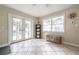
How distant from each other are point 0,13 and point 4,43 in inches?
46.0

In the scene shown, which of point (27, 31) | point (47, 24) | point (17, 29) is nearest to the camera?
point (17, 29)

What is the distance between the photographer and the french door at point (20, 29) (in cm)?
325

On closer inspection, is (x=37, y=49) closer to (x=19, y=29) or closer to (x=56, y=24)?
(x=19, y=29)

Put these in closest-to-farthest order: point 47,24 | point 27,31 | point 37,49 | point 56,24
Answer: point 37,49
point 27,31
point 56,24
point 47,24

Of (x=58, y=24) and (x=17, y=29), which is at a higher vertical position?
(x=58, y=24)

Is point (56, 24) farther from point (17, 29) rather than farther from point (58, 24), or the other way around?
point (17, 29)

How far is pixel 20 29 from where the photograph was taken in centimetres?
340

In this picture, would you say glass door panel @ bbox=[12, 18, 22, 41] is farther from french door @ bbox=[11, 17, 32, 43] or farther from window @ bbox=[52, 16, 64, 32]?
window @ bbox=[52, 16, 64, 32]

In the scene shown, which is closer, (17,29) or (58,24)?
(17,29)

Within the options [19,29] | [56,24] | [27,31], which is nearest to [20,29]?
[19,29]

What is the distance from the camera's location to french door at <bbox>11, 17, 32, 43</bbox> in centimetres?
325

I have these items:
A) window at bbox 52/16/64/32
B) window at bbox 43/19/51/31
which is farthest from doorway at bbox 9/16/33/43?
window at bbox 52/16/64/32

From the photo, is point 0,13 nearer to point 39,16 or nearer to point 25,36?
point 25,36

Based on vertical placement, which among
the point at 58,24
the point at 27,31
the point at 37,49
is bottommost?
the point at 37,49
